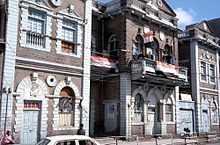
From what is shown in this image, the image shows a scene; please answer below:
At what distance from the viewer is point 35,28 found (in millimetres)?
17203

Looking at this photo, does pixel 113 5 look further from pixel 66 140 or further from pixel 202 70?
pixel 66 140

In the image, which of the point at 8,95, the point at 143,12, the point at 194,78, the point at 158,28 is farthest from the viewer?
the point at 194,78

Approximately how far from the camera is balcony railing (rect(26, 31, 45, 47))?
1678 cm

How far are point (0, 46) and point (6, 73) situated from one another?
1.56 metres

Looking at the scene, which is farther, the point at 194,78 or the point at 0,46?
the point at 194,78

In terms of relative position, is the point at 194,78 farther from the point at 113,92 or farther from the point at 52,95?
the point at 52,95

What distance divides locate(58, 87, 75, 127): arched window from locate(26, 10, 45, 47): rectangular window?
360 centimetres

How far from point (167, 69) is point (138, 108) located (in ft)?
15.2

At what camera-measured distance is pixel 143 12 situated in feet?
80.6

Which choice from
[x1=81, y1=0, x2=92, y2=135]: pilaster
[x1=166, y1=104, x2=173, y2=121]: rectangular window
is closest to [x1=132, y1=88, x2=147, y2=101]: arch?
[x1=166, y1=104, x2=173, y2=121]: rectangular window

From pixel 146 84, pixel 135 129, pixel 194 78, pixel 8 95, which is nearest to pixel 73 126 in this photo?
pixel 8 95

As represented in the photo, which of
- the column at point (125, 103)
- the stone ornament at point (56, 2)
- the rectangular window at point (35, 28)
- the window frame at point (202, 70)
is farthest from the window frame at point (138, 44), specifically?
the window frame at point (202, 70)

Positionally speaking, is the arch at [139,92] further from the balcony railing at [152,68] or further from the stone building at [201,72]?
the stone building at [201,72]

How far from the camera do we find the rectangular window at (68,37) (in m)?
18.7
